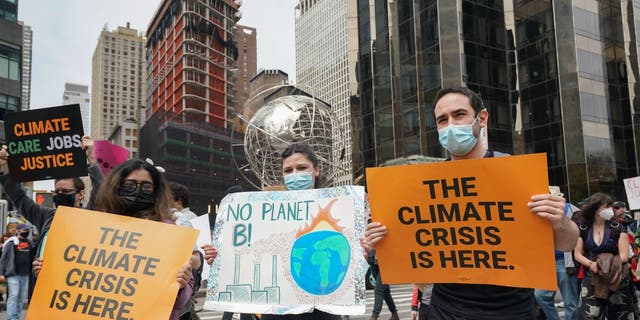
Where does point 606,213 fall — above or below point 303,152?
below

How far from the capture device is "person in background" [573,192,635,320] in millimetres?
6477

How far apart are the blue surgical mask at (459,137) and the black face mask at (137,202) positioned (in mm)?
1650

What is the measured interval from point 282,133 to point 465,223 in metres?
12.7

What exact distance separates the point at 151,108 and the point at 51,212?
16313 centimetres

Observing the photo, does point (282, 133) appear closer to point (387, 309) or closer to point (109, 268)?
point (387, 309)

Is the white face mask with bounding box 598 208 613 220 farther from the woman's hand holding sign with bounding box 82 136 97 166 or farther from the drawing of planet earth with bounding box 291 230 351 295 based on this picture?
the woman's hand holding sign with bounding box 82 136 97 166

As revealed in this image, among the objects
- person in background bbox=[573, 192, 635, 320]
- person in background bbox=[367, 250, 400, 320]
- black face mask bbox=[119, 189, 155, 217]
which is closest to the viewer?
black face mask bbox=[119, 189, 155, 217]

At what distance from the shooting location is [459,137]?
2.71 meters

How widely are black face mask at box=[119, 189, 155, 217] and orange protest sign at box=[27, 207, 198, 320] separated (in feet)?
0.38

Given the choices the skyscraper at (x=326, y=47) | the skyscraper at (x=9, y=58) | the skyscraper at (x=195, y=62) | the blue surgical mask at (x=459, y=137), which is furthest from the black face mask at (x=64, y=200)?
the skyscraper at (x=326, y=47)

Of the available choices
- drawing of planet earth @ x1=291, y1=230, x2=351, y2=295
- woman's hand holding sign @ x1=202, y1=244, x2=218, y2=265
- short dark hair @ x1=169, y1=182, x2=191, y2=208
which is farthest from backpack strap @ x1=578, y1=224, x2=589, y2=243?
woman's hand holding sign @ x1=202, y1=244, x2=218, y2=265

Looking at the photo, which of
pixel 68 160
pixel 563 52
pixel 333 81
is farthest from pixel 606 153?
pixel 333 81

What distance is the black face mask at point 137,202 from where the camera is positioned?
10.0 ft

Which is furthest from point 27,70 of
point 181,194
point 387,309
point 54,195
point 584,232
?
point 584,232
